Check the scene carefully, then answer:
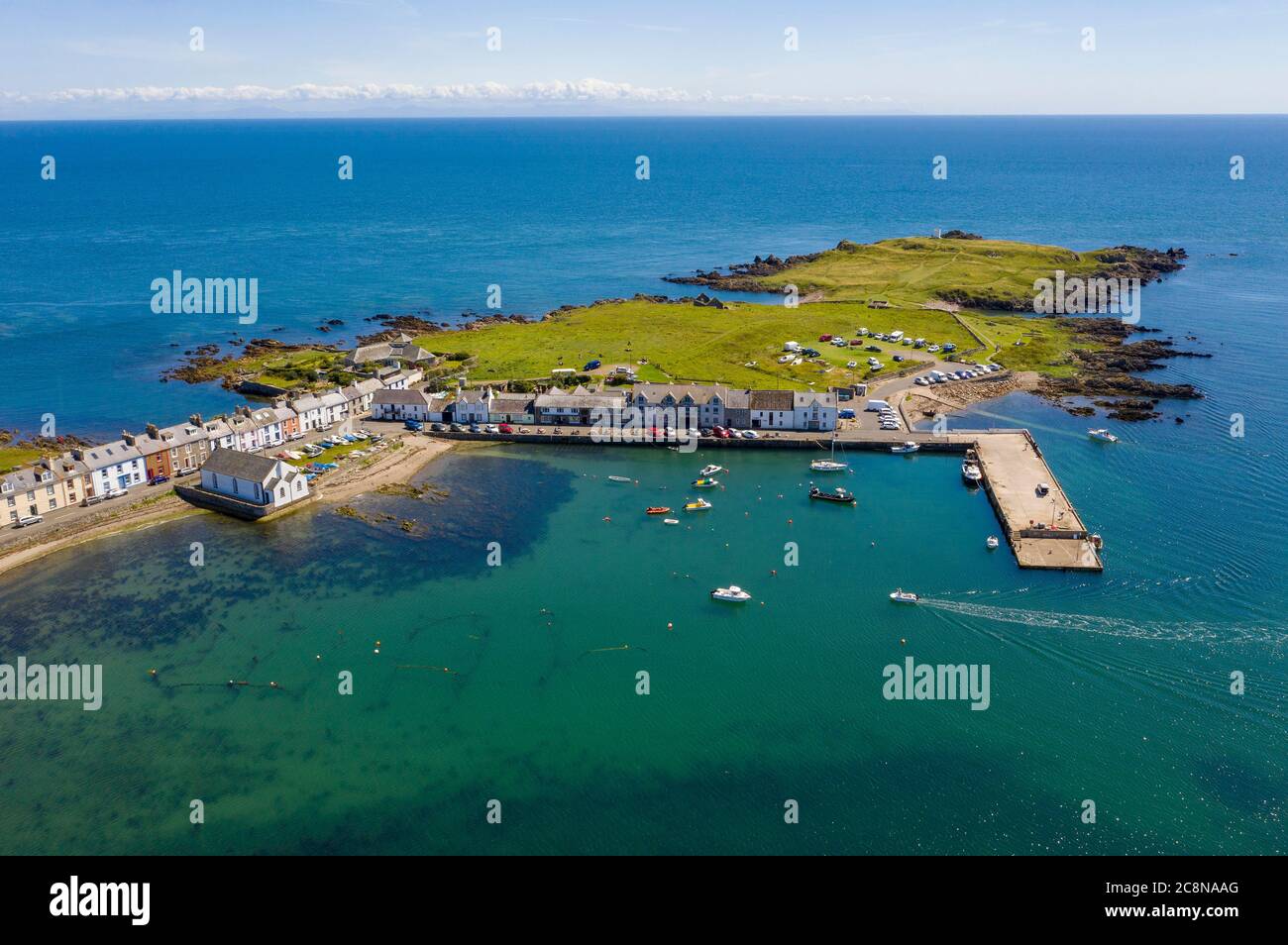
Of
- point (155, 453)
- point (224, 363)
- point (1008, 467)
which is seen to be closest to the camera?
point (155, 453)

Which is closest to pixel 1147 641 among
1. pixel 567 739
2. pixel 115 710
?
pixel 567 739

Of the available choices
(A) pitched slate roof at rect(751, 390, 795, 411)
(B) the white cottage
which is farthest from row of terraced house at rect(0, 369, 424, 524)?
(A) pitched slate roof at rect(751, 390, 795, 411)

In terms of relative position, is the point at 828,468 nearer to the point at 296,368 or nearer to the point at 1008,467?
the point at 1008,467

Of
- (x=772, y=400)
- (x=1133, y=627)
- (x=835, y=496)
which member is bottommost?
(x=1133, y=627)

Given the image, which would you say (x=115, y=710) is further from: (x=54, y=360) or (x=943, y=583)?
(x=54, y=360)
